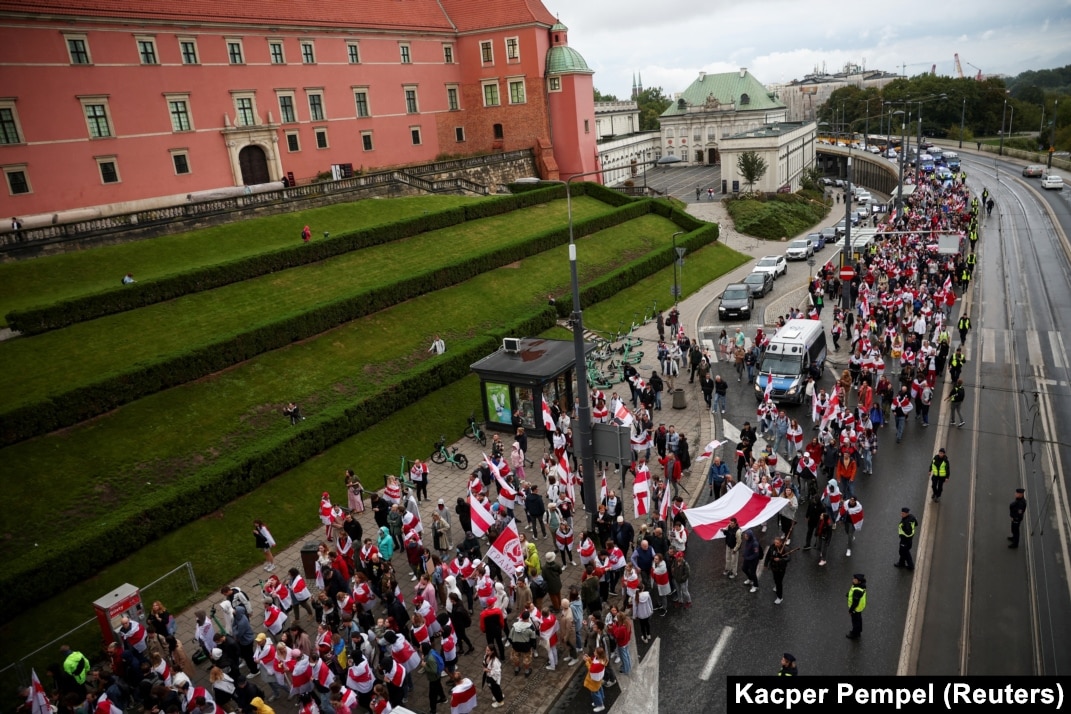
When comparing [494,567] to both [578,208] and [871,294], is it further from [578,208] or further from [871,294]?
[578,208]

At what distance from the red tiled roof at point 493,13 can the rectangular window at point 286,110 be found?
19.8 meters

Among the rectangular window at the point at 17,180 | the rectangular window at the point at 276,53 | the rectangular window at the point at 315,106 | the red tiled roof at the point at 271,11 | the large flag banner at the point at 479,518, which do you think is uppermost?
the red tiled roof at the point at 271,11

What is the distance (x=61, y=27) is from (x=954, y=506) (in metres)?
48.4

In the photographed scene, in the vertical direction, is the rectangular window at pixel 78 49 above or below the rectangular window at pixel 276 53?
→ below

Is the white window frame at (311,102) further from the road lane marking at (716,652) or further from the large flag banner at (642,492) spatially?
the road lane marking at (716,652)

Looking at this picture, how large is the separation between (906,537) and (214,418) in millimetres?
20522

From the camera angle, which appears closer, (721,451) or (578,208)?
(721,451)

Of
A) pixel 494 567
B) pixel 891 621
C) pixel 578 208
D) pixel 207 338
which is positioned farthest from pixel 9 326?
pixel 578 208

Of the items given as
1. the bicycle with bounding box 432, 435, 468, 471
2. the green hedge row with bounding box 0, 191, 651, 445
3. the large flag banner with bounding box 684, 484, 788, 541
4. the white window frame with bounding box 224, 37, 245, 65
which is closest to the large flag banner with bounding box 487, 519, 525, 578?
the large flag banner with bounding box 684, 484, 788, 541

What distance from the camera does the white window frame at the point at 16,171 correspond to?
38.4 m

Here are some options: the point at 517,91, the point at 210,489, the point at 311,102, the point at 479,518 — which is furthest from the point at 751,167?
the point at 210,489

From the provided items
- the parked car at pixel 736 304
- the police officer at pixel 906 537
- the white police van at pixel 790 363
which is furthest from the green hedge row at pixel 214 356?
the police officer at pixel 906 537

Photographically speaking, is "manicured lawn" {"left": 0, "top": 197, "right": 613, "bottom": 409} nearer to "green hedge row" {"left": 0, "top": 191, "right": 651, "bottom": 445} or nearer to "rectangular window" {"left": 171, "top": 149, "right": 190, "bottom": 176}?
"green hedge row" {"left": 0, "top": 191, "right": 651, "bottom": 445}

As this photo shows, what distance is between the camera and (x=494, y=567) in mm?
17234
